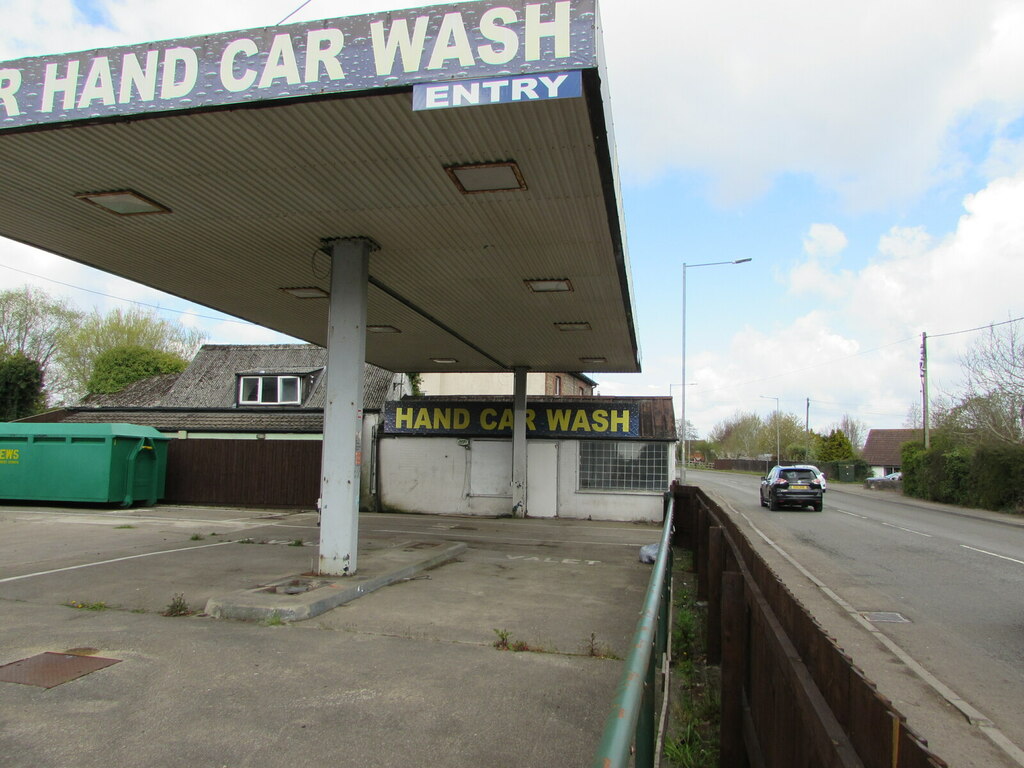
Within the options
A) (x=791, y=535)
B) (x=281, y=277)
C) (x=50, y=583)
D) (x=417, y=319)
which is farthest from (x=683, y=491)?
(x=50, y=583)

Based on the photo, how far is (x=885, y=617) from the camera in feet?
26.4

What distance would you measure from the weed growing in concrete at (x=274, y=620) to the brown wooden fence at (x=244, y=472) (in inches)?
587

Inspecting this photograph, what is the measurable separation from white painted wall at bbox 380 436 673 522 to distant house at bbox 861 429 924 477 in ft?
198

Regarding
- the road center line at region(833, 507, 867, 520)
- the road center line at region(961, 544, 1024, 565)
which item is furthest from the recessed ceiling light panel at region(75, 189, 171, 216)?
the road center line at region(833, 507, 867, 520)

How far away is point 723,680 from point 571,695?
4.80 ft

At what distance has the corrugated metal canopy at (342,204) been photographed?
20.2 feet

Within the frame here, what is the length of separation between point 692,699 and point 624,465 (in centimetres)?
1502

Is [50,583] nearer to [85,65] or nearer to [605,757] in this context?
[85,65]

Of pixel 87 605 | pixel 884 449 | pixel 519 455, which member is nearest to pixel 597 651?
pixel 87 605

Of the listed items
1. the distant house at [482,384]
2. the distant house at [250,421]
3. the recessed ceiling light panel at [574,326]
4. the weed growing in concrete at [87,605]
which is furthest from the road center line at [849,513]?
the weed growing in concrete at [87,605]

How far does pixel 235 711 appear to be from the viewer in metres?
4.48

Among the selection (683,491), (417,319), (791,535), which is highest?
(417,319)

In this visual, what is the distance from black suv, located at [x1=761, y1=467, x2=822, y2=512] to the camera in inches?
951

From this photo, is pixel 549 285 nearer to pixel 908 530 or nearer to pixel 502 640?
pixel 502 640
